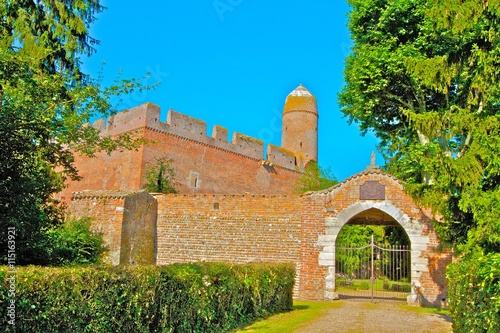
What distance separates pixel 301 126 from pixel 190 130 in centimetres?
1160

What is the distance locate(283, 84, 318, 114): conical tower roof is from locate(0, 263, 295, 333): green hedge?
30673 mm

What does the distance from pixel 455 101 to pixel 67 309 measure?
12.3m

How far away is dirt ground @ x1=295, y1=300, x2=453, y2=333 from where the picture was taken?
989cm

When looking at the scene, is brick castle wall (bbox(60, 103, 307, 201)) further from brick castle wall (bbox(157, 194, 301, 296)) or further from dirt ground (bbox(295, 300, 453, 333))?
dirt ground (bbox(295, 300, 453, 333))

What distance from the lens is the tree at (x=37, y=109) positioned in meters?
9.68

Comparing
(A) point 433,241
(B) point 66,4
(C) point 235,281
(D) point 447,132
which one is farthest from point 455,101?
(B) point 66,4

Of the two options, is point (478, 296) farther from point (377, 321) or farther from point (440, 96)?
point (440, 96)

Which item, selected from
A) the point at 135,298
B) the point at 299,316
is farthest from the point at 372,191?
the point at 135,298

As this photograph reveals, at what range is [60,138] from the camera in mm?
10688

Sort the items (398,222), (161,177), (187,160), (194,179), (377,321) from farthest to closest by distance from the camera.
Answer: (194,179) → (187,160) → (161,177) → (398,222) → (377,321)

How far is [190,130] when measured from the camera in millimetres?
32250

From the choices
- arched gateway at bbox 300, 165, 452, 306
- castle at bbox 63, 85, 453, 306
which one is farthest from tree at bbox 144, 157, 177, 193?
arched gateway at bbox 300, 165, 452, 306

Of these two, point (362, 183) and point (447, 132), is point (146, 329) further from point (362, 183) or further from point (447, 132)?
point (362, 183)

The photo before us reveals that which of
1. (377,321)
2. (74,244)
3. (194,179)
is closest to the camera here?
(377,321)
